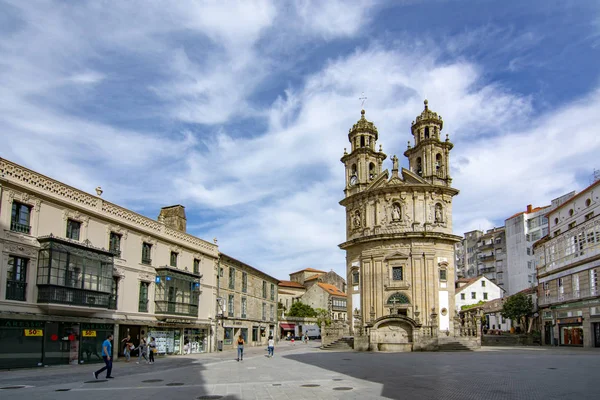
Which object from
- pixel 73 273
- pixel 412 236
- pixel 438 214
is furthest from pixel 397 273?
pixel 73 273

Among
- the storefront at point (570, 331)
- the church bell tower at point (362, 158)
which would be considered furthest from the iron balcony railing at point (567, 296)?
the church bell tower at point (362, 158)

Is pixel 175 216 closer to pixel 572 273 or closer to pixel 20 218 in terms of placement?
pixel 20 218

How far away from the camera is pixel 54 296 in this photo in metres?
26.2

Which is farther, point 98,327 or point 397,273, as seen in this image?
point 397,273

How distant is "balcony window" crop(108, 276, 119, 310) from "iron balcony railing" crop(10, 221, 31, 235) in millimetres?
6471

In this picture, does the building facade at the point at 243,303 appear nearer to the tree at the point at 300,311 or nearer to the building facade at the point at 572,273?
the building facade at the point at 572,273

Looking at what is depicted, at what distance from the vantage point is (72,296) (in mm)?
27219

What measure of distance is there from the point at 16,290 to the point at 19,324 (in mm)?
1581

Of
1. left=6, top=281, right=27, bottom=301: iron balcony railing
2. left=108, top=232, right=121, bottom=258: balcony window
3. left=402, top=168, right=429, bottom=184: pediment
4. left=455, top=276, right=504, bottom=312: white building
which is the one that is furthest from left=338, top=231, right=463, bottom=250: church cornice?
left=455, top=276, right=504, bottom=312: white building

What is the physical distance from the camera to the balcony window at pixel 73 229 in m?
28.7

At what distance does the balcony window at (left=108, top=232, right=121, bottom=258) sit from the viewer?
104 ft

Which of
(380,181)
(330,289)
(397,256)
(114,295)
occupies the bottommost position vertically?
(114,295)

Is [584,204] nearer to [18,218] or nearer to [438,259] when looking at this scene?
[438,259]

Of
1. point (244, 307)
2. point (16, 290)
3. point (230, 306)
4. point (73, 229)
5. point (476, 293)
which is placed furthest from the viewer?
point (476, 293)
